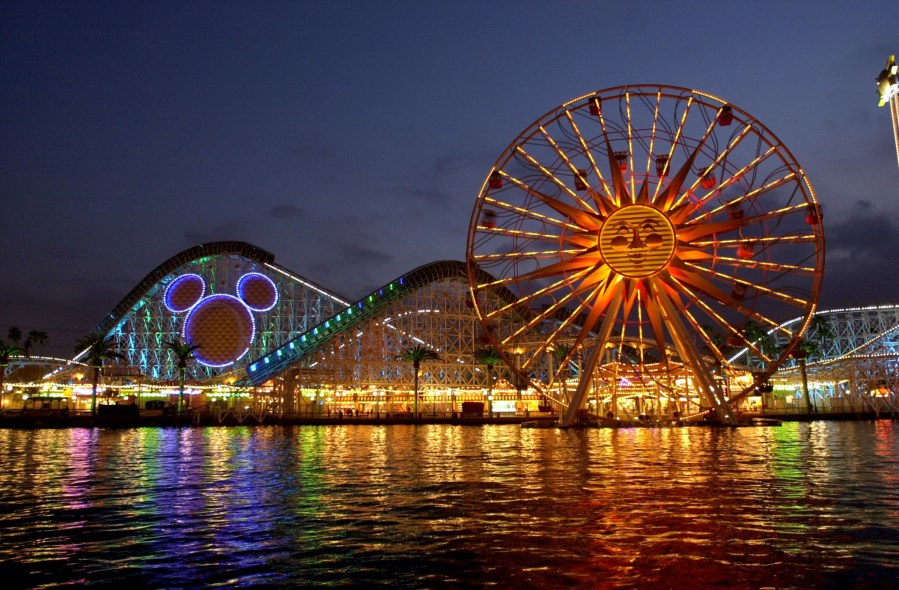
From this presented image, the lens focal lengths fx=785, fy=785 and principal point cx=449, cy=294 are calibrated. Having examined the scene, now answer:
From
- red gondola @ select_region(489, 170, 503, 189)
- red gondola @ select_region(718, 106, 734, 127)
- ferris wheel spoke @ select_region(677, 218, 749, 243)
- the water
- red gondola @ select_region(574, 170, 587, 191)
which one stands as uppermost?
red gondola @ select_region(718, 106, 734, 127)

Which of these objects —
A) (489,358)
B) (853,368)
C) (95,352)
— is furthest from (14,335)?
(853,368)

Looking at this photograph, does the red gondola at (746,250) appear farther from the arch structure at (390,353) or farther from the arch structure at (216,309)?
the arch structure at (216,309)

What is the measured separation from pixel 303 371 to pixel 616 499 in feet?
177

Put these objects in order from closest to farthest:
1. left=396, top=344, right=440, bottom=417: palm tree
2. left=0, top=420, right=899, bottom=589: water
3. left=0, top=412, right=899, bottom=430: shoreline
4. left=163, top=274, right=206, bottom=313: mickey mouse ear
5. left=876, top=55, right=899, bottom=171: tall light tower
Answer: left=0, top=420, right=899, bottom=589: water < left=876, top=55, right=899, bottom=171: tall light tower < left=0, top=412, right=899, bottom=430: shoreline < left=396, top=344, right=440, bottom=417: palm tree < left=163, top=274, right=206, bottom=313: mickey mouse ear

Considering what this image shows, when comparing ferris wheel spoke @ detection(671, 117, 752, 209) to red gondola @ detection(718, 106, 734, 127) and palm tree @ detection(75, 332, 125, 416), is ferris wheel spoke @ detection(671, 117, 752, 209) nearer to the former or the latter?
red gondola @ detection(718, 106, 734, 127)

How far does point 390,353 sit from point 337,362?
16.8 feet

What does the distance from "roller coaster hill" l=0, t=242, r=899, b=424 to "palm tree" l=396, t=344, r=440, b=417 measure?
36cm

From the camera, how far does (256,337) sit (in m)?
78.5

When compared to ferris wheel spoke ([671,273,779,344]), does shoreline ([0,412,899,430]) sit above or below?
below

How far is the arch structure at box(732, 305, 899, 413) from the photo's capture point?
65.2 m

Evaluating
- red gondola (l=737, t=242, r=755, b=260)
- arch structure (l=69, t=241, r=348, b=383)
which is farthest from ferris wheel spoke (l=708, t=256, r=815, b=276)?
arch structure (l=69, t=241, r=348, b=383)

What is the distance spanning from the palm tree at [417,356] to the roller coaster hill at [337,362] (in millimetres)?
356

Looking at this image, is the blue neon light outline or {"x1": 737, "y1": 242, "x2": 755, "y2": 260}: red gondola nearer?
{"x1": 737, "y1": 242, "x2": 755, "y2": 260}: red gondola

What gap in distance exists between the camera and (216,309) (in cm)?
7831
